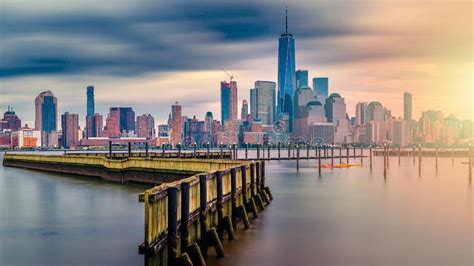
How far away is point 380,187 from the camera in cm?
8031

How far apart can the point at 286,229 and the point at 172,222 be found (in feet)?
61.7

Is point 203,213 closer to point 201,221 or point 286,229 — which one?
point 201,221

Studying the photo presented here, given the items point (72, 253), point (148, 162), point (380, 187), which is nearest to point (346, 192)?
point (380, 187)

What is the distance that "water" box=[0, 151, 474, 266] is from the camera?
28.4 meters

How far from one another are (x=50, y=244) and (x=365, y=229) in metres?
19.4

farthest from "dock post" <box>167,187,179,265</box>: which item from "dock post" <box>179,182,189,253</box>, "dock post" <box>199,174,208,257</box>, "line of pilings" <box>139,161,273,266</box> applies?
"dock post" <box>199,174,208,257</box>

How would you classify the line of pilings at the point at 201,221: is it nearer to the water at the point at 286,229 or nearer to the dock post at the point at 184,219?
the dock post at the point at 184,219

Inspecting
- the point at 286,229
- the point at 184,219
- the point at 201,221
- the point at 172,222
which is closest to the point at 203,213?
the point at 201,221

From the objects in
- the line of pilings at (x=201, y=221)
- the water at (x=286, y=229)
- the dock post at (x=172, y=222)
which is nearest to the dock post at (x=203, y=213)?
the line of pilings at (x=201, y=221)

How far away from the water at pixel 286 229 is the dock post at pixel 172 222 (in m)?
5.30

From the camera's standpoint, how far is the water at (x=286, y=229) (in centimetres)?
2839

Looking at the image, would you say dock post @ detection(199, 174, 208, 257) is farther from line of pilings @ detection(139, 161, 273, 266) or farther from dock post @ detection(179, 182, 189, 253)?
dock post @ detection(179, 182, 189, 253)

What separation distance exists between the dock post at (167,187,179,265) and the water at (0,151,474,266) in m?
5.30

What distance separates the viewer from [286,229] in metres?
36.6
